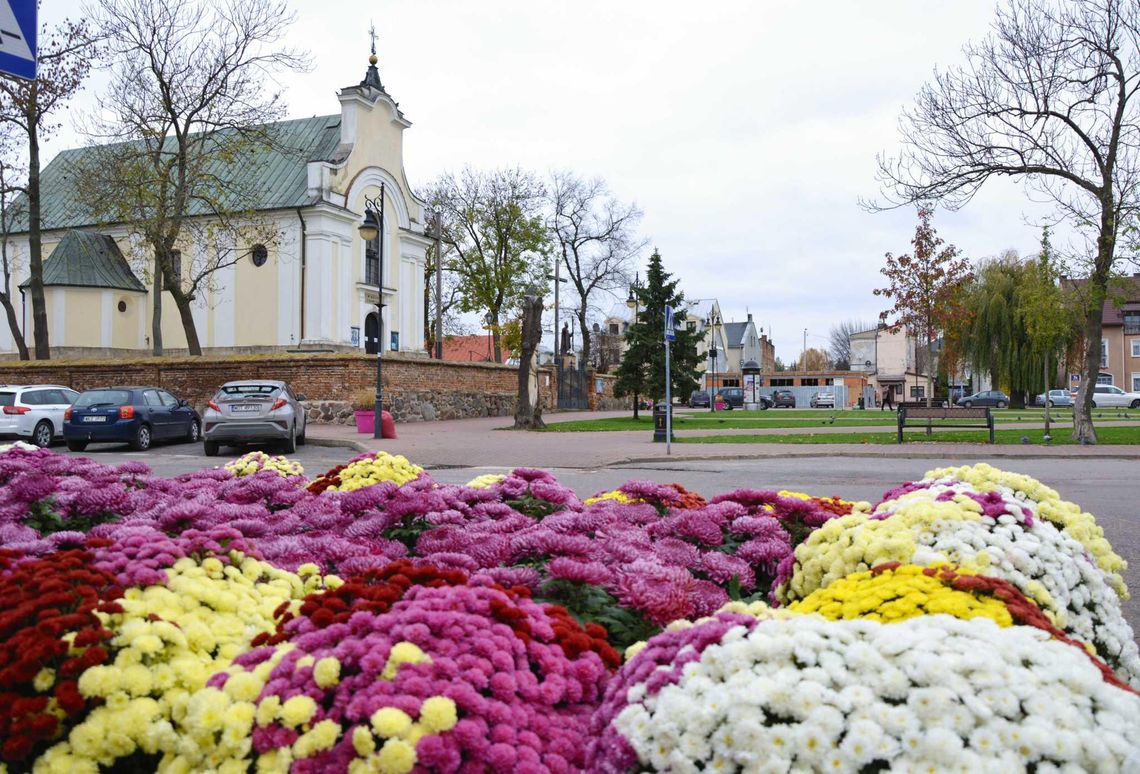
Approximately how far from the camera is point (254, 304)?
4425 centimetres

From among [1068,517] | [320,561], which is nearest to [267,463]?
[320,561]

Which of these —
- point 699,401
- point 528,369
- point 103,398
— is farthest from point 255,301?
point 699,401

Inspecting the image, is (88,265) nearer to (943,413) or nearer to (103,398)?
(103,398)

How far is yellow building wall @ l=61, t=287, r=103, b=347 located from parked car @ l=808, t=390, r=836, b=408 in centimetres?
5761

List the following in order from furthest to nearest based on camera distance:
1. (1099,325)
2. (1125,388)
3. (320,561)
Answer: (1125,388) → (1099,325) → (320,561)

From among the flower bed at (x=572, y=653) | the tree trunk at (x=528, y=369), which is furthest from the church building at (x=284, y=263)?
the flower bed at (x=572, y=653)

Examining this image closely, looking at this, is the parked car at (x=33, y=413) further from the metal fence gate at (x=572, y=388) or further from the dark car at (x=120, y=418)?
the metal fence gate at (x=572, y=388)

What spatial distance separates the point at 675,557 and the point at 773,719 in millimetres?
1937

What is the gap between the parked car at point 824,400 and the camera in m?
79.5

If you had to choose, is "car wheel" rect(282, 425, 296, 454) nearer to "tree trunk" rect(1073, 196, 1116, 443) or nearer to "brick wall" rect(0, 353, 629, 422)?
"brick wall" rect(0, 353, 629, 422)

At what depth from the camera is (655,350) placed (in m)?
38.4

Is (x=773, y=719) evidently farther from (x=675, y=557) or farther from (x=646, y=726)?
(x=675, y=557)

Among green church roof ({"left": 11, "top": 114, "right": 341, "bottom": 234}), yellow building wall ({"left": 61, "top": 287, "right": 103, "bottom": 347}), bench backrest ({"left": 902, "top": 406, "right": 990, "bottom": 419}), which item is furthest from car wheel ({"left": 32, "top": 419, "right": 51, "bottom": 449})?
yellow building wall ({"left": 61, "top": 287, "right": 103, "bottom": 347})

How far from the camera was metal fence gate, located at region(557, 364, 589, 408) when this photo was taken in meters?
51.1
